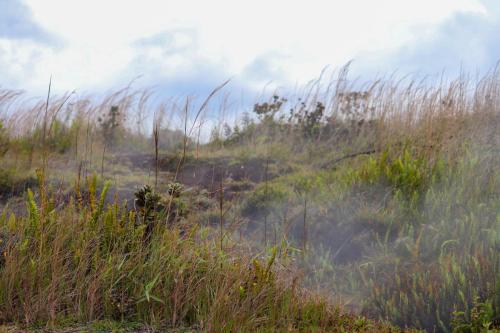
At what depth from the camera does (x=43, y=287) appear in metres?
3.34

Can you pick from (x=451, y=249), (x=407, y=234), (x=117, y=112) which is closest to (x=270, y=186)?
(x=407, y=234)

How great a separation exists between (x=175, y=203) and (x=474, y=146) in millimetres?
3855

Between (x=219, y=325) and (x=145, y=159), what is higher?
(x=145, y=159)

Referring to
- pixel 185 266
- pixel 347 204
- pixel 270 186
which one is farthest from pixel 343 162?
pixel 185 266

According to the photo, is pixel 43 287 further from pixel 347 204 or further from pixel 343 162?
pixel 343 162

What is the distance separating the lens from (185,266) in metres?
3.36

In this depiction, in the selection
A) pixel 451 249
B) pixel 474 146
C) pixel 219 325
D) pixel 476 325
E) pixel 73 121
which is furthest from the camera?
pixel 73 121

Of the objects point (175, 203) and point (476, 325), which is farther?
point (175, 203)

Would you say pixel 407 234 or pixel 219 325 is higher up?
pixel 407 234

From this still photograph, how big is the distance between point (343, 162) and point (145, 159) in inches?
152

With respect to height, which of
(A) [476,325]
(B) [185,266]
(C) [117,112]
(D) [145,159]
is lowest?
(A) [476,325]

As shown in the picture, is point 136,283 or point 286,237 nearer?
point 136,283

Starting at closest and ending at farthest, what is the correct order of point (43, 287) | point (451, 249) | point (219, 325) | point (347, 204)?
1. point (219, 325)
2. point (43, 287)
3. point (451, 249)
4. point (347, 204)

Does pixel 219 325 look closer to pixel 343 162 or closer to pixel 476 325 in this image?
pixel 476 325
